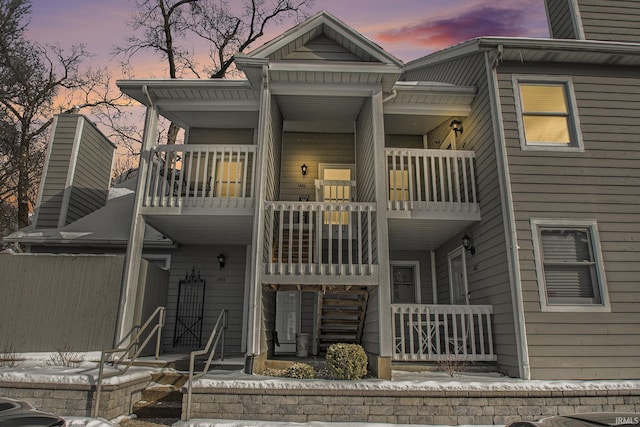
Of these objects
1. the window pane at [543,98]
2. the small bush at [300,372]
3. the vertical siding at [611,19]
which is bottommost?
the small bush at [300,372]

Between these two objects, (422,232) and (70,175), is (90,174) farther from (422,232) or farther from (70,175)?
(422,232)

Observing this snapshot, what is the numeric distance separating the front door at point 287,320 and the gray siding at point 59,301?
3756 millimetres

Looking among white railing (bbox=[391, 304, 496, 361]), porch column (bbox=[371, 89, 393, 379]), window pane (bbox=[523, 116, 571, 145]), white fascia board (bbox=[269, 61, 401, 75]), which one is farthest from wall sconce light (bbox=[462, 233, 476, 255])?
white fascia board (bbox=[269, 61, 401, 75])

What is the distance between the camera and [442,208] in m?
7.89

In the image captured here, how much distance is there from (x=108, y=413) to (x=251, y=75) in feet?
20.7

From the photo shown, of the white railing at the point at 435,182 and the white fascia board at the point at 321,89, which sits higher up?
the white fascia board at the point at 321,89

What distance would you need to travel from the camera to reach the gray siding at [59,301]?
7.70 metres

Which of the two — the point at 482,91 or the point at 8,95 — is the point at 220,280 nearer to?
the point at 482,91

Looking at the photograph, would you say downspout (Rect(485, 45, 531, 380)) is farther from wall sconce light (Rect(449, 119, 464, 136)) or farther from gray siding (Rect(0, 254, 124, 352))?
gray siding (Rect(0, 254, 124, 352))

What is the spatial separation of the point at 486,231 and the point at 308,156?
4.93 m

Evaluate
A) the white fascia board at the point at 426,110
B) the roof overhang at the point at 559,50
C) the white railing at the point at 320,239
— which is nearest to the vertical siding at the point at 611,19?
the roof overhang at the point at 559,50

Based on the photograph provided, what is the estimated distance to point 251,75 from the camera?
7867 mm

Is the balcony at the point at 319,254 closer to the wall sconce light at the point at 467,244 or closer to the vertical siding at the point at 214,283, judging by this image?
the wall sconce light at the point at 467,244

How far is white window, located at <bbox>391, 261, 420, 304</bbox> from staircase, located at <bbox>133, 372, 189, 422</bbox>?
5.47 m
